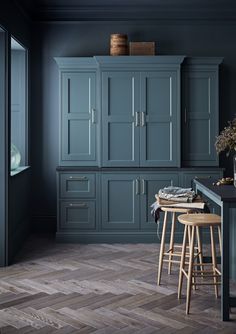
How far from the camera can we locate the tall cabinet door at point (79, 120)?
6.18 m

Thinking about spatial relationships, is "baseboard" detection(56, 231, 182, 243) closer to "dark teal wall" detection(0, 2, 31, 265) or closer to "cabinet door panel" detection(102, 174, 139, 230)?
"cabinet door panel" detection(102, 174, 139, 230)

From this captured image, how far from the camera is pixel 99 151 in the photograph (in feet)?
→ 20.1

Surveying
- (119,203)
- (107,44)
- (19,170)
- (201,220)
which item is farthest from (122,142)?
(201,220)

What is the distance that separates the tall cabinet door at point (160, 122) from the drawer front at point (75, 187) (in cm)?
66

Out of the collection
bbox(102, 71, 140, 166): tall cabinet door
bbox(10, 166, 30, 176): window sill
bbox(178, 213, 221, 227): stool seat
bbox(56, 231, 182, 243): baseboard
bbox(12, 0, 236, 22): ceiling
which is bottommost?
bbox(56, 231, 182, 243): baseboard

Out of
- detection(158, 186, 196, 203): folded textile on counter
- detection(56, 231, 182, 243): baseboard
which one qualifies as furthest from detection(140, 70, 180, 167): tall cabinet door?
detection(158, 186, 196, 203): folded textile on counter

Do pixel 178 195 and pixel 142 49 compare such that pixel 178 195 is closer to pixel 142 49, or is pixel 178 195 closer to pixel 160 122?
pixel 160 122

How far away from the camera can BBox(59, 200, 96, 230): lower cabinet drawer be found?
6156 mm

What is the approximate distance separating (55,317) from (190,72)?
3.56 metres

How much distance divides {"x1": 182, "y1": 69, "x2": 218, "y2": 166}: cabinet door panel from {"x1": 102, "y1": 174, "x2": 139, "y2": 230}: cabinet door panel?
754 millimetres

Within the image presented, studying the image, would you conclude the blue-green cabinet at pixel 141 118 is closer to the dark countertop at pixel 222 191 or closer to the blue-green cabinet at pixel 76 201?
the blue-green cabinet at pixel 76 201

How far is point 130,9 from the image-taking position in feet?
21.0

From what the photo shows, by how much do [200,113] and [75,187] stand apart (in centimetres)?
171

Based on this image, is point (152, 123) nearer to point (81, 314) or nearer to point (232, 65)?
point (232, 65)
